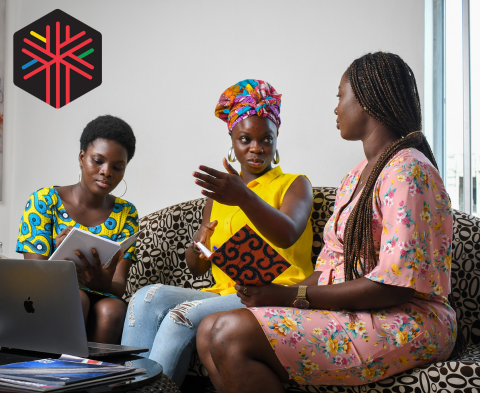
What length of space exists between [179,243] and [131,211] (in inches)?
13.5

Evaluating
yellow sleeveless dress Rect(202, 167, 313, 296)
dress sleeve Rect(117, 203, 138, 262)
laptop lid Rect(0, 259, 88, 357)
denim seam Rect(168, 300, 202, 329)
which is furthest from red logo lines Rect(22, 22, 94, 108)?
laptop lid Rect(0, 259, 88, 357)

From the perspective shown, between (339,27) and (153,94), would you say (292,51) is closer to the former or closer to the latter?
(339,27)

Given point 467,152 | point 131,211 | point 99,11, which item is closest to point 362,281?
point 131,211

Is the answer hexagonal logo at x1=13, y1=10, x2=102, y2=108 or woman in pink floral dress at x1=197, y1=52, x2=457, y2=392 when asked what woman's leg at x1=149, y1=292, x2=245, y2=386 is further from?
hexagonal logo at x1=13, y1=10, x2=102, y2=108

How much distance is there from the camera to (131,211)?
6.74 ft

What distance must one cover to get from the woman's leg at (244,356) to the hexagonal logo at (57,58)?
2.30 meters

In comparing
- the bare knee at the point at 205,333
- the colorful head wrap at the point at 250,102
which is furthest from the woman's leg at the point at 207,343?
the colorful head wrap at the point at 250,102

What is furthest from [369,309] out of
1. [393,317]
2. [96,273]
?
[96,273]

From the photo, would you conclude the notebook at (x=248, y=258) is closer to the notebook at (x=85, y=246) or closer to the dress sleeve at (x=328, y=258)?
the dress sleeve at (x=328, y=258)

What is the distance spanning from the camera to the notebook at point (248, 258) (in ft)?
3.66

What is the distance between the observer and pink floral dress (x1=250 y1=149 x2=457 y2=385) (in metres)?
1.14

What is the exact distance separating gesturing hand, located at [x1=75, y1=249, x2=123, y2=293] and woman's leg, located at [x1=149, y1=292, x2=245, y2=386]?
1.04ft

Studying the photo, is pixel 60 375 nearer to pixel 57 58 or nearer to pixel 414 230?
pixel 414 230

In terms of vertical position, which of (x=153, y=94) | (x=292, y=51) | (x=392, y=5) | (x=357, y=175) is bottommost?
(x=357, y=175)
